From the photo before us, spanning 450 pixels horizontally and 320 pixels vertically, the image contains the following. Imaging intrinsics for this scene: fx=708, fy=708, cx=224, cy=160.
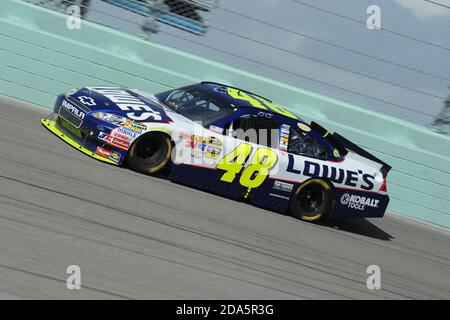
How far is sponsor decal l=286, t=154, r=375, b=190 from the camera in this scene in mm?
8922

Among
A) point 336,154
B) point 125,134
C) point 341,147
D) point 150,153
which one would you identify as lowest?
point 150,153

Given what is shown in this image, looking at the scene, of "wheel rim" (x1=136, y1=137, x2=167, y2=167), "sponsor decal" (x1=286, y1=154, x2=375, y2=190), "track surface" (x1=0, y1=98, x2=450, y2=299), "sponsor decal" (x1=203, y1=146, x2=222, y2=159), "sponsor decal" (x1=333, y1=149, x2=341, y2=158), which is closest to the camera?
"track surface" (x1=0, y1=98, x2=450, y2=299)

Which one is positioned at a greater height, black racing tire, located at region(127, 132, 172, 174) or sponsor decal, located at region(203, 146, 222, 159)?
sponsor decal, located at region(203, 146, 222, 159)

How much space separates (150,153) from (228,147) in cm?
94

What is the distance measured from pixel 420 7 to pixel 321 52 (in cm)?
177

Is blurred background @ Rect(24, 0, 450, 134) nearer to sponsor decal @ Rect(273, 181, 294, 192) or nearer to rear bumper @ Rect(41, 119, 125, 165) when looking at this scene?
sponsor decal @ Rect(273, 181, 294, 192)

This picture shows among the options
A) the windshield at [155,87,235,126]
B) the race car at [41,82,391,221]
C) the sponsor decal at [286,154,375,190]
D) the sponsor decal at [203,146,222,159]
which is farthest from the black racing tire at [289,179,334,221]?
the windshield at [155,87,235,126]

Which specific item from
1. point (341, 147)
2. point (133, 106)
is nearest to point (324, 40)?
point (341, 147)

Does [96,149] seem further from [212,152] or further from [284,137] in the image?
[284,137]

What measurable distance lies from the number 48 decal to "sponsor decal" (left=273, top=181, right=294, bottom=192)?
185 millimetres

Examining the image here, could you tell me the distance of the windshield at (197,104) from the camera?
8.78 m

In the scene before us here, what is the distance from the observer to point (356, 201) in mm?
9312

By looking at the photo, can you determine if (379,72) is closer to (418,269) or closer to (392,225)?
(392,225)

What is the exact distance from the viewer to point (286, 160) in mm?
8859
